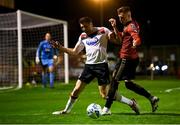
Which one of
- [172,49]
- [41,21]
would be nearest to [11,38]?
[41,21]

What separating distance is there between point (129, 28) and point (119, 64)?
0.79 meters

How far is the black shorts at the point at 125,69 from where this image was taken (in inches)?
397

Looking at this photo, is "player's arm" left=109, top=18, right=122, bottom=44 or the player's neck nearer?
"player's arm" left=109, top=18, right=122, bottom=44

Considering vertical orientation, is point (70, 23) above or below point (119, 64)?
above

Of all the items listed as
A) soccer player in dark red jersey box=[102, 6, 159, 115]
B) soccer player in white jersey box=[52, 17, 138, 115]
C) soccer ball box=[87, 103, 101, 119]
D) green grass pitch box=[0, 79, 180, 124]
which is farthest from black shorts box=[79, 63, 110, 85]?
soccer ball box=[87, 103, 101, 119]

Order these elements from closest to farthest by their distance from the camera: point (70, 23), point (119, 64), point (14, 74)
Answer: point (119, 64)
point (14, 74)
point (70, 23)

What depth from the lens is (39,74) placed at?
1041 inches

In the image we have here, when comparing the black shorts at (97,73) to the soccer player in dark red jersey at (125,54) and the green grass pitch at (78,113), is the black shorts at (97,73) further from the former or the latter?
the green grass pitch at (78,113)

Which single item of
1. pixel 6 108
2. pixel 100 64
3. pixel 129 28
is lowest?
pixel 6 108

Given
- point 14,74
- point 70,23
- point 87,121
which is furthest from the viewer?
point 70,23

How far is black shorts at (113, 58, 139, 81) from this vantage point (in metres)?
10.1

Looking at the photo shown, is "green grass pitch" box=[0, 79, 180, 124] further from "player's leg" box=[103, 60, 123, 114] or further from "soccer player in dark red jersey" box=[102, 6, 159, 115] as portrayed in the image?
"soccer player in dark red jersey" box=[102, 6, 159, 115]

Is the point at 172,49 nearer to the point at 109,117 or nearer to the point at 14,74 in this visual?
the point at 14,74

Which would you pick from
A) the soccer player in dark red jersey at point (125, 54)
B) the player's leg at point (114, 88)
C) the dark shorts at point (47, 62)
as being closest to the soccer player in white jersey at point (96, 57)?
the player's leg at point (114, 88)
